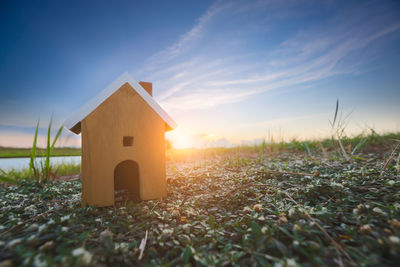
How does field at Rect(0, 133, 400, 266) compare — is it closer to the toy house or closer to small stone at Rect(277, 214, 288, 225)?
small stone at Rect(277, 214, 288, 225)

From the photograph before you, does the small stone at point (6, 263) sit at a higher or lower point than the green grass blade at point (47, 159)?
lower

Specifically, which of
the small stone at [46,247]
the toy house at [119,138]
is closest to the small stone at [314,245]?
the small stone at [46,247]

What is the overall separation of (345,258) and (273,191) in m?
1.42

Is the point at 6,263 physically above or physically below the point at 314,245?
above

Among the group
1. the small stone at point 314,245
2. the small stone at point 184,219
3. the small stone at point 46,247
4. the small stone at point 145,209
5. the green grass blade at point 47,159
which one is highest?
the green grass blade at point 47,159

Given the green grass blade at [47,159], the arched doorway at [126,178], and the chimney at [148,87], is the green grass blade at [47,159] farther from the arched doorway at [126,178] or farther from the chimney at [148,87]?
the chimney at [148,87]

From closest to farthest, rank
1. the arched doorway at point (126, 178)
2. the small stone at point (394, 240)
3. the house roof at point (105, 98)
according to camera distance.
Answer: the small stone at point (394, 240) < the house roof at point (105, 98) < the arched doorway at point (126, 178)

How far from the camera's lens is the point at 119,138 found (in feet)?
9.12

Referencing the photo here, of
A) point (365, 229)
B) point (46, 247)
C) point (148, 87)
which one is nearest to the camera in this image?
point (46, 247)

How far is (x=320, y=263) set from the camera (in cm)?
138

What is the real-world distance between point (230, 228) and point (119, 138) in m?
1.79

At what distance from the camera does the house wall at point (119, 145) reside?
2.65m

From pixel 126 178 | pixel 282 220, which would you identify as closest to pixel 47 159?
pixel 126 178

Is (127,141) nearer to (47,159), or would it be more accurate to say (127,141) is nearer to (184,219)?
(184,219)
